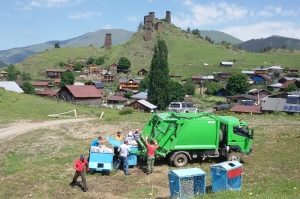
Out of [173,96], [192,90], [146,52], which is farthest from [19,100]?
[146,52]

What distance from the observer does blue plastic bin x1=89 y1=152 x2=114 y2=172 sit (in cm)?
1330

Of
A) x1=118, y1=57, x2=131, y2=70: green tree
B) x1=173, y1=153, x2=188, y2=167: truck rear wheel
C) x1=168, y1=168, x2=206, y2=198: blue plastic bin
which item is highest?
x1=118, y1=57, x2=131, y2=70: green tree

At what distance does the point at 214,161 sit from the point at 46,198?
25.7 ft

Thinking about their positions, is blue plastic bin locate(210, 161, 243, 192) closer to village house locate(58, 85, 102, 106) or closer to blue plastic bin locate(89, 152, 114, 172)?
blue plastic bin locate(89, 152, 114, 172)

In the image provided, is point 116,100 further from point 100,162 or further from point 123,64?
point 100,162

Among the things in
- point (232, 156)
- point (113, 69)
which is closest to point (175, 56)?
point (113, 69)

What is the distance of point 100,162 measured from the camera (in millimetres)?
13328

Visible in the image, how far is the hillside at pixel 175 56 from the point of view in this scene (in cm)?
12415

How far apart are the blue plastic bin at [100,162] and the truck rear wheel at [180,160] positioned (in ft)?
9.63

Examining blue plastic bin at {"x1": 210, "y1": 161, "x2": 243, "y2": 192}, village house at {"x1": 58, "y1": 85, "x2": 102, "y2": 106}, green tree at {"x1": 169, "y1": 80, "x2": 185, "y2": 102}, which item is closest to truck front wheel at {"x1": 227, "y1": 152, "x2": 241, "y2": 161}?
blue plastic bin at {"x1": 210, "y1": 161, "x2": 243, "y2": 192}

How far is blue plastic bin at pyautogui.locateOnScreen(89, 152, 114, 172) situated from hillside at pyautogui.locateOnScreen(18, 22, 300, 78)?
102 metres

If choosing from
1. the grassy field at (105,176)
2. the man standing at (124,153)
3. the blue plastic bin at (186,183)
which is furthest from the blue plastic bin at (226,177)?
the man standing at (124,153)

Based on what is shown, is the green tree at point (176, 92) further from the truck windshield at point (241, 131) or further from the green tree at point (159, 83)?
the truck windshield at point (241, 131)

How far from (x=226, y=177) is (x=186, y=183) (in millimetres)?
1415
